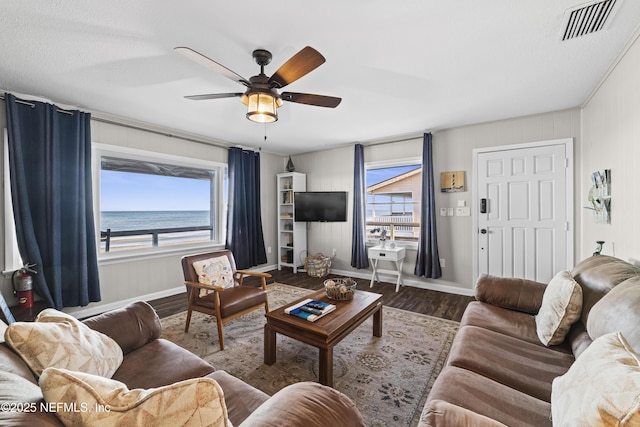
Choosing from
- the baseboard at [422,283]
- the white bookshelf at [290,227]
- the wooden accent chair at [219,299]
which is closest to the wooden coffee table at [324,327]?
the wooden accent chair at [219,299]

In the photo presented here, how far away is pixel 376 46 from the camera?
1.96 meters

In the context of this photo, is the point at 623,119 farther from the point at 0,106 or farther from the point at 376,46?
the point at 0,106

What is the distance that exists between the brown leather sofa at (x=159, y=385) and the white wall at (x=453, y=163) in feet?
11.5

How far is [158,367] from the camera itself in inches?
54.6

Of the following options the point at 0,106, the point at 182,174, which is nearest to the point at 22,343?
the point at 0,106

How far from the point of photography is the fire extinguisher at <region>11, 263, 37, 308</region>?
2.63m

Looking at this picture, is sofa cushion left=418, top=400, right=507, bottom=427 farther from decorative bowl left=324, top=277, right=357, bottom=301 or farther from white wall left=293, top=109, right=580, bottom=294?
white wall left=293, top=109, right=580, bottom=294

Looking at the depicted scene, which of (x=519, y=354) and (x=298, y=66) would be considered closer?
(x=519, y=354)

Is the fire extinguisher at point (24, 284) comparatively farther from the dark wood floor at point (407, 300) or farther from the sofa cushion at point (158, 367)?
the sofa cushion at point (158, 367)

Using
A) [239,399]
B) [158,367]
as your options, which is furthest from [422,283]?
[158,367]

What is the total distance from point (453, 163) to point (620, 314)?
10.1 feet

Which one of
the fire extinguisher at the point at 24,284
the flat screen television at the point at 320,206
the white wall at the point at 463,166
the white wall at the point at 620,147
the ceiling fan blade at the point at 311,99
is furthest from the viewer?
Answer: the flat screen television at the point at 320,206

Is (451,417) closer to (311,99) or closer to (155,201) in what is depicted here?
(311,99)

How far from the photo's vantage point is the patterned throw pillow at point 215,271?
273 centimetres
